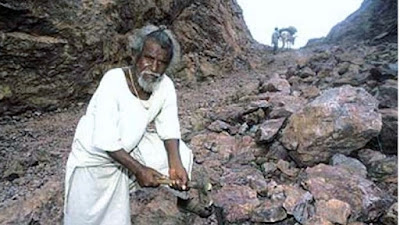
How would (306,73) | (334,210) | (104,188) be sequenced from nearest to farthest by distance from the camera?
(104,188)
(334,210)
(306,73)

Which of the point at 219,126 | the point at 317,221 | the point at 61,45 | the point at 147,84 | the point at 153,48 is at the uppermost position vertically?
the point at 61,45

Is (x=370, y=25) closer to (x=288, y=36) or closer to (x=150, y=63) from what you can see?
(x=288, y=36)

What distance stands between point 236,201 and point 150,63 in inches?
55.5

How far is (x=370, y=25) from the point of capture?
11.8 metres

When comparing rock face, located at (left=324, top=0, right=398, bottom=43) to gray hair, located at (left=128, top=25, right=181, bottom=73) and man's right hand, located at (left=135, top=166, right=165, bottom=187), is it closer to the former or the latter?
gray hair, located at (left=128, top=25, right=181, bottom=73)

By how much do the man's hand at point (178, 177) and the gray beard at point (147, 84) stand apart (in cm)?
40

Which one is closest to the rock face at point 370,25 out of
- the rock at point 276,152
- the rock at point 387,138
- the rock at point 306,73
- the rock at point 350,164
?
the rock at point 306,73

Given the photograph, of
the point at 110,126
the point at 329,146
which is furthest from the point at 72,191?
the point at 329,146

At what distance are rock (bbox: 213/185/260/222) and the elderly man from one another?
2.73 feet

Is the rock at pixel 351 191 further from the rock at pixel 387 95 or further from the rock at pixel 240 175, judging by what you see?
the rock at pixel 387 95

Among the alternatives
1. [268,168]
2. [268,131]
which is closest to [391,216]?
[268,168]

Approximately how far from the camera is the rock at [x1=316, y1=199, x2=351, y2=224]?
2.64 meters

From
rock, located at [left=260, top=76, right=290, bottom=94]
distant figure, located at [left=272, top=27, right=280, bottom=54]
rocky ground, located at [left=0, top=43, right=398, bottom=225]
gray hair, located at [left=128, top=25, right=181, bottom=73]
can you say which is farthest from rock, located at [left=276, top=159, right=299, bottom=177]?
distant figure, located at [left=272, top=27, right=280, bottom=54]

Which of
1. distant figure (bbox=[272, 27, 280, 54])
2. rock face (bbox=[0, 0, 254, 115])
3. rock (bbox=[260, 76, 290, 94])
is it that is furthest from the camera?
distant figure (bbox=[272, 27, 280, 54])
